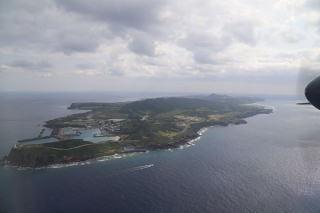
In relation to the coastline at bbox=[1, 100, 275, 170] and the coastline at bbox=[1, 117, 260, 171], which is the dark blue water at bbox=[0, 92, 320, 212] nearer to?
the coastline at bbox=[1, 117, 260, 171]

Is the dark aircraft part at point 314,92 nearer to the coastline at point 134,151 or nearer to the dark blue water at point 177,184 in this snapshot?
the dark blue water at point 177,184

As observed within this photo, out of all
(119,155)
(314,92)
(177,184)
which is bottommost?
(177,184)

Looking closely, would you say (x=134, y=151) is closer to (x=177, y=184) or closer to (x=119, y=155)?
(x=119, y=155)

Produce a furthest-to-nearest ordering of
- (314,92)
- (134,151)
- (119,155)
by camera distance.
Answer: (134,151)
(119,155)
(314,92)

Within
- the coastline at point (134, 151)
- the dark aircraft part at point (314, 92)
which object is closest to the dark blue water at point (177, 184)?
the coastline at point (134, 151)

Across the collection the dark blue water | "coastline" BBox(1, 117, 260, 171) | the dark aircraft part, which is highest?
the dark aircraft part

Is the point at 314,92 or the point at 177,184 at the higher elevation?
the point at 314,92

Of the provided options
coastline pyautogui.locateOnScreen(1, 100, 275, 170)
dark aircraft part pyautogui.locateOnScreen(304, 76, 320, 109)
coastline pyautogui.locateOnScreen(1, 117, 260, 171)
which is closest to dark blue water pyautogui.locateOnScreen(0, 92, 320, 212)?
coastline pyautogui.locateOnScreen(1, 117, 260, 171)

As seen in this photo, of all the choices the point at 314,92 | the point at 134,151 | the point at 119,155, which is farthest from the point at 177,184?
the point at 314,92

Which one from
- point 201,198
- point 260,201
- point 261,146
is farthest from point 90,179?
point 261,146

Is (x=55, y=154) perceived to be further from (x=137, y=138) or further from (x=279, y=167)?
(x=279, y=167)
